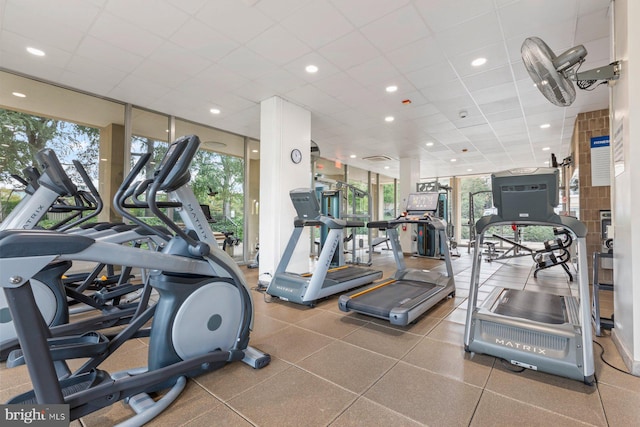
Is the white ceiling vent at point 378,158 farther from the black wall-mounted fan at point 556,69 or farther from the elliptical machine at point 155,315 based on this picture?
the elliptical machine at point 155,315

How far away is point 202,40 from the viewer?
10.4 feet

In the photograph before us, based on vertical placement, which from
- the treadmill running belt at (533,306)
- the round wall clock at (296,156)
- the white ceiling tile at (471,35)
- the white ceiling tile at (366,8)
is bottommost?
the treadmill running belt at (533,306)

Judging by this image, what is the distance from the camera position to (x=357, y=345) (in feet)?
8.16

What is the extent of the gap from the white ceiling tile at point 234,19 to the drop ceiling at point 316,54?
1 cm

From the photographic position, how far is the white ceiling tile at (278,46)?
10.1 ft

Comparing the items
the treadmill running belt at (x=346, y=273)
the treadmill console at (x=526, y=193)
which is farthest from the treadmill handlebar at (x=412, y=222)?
the treadmill console at (x=526, y=193)

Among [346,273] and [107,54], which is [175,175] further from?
[346,273]

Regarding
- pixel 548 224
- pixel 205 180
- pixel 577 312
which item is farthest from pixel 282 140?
pixel 577 312

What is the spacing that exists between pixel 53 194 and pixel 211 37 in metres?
2.20

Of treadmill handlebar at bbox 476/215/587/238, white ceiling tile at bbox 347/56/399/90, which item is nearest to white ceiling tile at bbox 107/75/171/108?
white ceiling tile at bbox 347/56/399/90

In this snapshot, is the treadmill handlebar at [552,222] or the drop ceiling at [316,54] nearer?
the treadmill handlebar at [552,222]

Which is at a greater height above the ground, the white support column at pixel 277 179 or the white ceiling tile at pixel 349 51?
the white ceiling tile at pixel 349 51

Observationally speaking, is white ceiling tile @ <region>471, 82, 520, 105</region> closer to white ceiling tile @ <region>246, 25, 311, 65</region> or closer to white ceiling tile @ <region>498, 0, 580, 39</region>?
white ceiling tile @ <region>498, 0, 580, 39</region>

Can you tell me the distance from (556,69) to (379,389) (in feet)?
8.50
